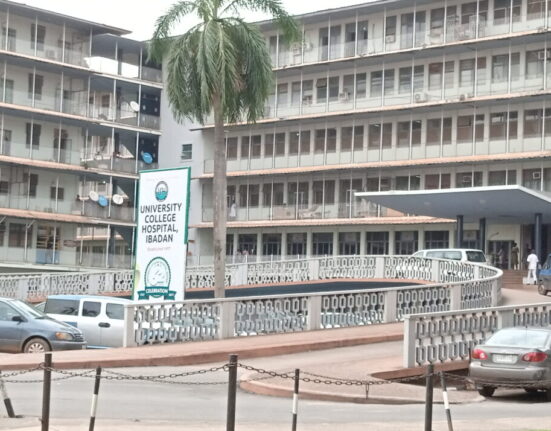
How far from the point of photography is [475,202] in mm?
56062

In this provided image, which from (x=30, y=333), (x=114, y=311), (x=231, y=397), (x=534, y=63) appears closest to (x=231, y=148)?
(x=534, y=63)

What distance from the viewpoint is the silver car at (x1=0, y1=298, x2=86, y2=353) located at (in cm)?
2631

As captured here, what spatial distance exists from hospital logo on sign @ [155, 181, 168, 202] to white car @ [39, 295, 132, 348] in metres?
2.76

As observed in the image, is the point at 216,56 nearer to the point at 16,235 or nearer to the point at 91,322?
the point at 91,322

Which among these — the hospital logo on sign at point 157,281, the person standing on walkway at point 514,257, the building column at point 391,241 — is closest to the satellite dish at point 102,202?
the building column at point 391,241

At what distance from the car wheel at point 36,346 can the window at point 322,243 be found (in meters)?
51.4

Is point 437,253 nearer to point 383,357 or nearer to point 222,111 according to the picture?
point 222,111

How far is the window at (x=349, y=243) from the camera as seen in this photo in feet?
249

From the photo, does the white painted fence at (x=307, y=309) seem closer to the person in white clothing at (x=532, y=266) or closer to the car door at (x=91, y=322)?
the car door at (x=91, y=322)

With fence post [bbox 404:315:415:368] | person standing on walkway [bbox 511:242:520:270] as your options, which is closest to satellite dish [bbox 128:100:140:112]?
person standing on walkway [bbox 511:242:520:270]

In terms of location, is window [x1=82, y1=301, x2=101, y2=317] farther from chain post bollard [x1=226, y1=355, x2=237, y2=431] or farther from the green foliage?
chain post bollard [x1=226, y1=355, x2=237, y2=431]

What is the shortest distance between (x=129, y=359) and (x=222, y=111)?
19.4 meters

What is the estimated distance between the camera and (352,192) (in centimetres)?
7581

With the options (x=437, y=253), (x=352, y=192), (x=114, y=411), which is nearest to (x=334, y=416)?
(x=114, y=411)
